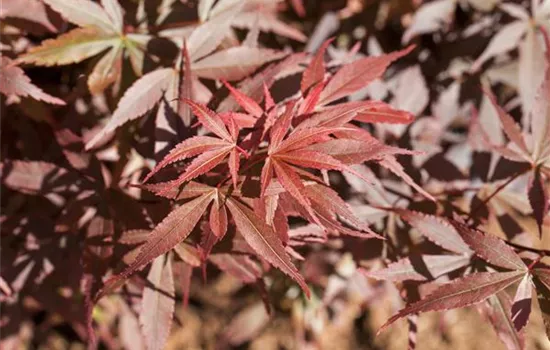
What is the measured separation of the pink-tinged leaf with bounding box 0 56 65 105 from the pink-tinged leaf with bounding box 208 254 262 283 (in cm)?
50

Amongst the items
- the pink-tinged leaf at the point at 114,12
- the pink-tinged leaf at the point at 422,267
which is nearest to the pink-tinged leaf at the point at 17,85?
the pink-tinged leaf at the point at 114,12

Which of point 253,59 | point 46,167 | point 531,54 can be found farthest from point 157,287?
point 531,54

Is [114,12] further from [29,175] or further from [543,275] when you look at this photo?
[543,275]

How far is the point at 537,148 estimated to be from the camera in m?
1.30

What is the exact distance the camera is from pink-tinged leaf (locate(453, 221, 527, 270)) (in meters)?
1.09

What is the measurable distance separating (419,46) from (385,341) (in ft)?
5.30

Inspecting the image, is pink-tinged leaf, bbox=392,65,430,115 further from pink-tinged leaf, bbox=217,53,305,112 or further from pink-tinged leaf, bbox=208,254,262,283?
pink-tinged leaf, bbox=208,254,262,283

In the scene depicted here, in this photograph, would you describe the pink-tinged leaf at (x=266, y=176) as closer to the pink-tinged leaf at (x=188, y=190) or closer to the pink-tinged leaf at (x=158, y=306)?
the pink-tinged leaf at (x=188, y=190)

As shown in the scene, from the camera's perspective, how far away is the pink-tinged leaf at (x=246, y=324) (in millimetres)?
2727

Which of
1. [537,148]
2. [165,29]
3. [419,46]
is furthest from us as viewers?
[419,46]

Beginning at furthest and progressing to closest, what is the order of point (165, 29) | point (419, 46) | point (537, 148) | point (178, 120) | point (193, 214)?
point (419, 46) < point (165, 29) < point (537, 148) < point (178, 120) < point (193, 214)

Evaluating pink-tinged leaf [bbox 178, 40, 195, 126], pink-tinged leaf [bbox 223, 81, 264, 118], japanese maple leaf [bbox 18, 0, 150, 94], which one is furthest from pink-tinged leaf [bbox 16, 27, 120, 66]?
pink-tinged leaf [bbox 223, 81, 264, 118]

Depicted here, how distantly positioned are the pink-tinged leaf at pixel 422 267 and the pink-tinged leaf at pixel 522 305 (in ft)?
0.55

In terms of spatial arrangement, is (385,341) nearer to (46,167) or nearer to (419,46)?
(419,46)
